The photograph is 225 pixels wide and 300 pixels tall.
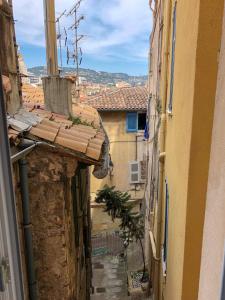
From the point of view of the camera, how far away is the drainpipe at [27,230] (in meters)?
3.41

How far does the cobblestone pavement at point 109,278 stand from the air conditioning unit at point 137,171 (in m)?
4.40

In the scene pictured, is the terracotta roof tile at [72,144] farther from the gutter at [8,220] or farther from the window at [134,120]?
the window at [134,120]

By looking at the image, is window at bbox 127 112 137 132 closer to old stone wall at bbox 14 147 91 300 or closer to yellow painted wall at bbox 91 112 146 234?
yellow painted wall at bbox 91 112 146 234

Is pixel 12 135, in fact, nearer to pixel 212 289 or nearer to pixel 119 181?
pixel 212 289

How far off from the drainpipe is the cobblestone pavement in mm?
6989

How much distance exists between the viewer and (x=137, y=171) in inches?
627

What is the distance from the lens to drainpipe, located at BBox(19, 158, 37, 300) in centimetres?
341

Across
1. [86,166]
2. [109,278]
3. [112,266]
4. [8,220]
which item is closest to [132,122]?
[112,266]

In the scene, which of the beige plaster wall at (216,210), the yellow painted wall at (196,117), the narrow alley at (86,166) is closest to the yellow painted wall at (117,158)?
the narrow alley at (86,166)

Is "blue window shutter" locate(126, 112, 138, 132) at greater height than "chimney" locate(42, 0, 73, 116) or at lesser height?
lesser

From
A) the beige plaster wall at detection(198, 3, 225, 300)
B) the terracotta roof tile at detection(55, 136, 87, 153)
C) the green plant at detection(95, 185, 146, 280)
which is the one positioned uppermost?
the beige plaster wall at detection(198, 3, 225, 300)

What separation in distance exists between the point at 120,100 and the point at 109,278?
874 cm

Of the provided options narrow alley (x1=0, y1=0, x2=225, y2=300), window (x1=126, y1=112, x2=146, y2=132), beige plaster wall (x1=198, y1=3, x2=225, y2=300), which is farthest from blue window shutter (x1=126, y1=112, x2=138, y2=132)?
beige plaster wall (x1=198, y1=3, x2=225, y2=300)

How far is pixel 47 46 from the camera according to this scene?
645cm
